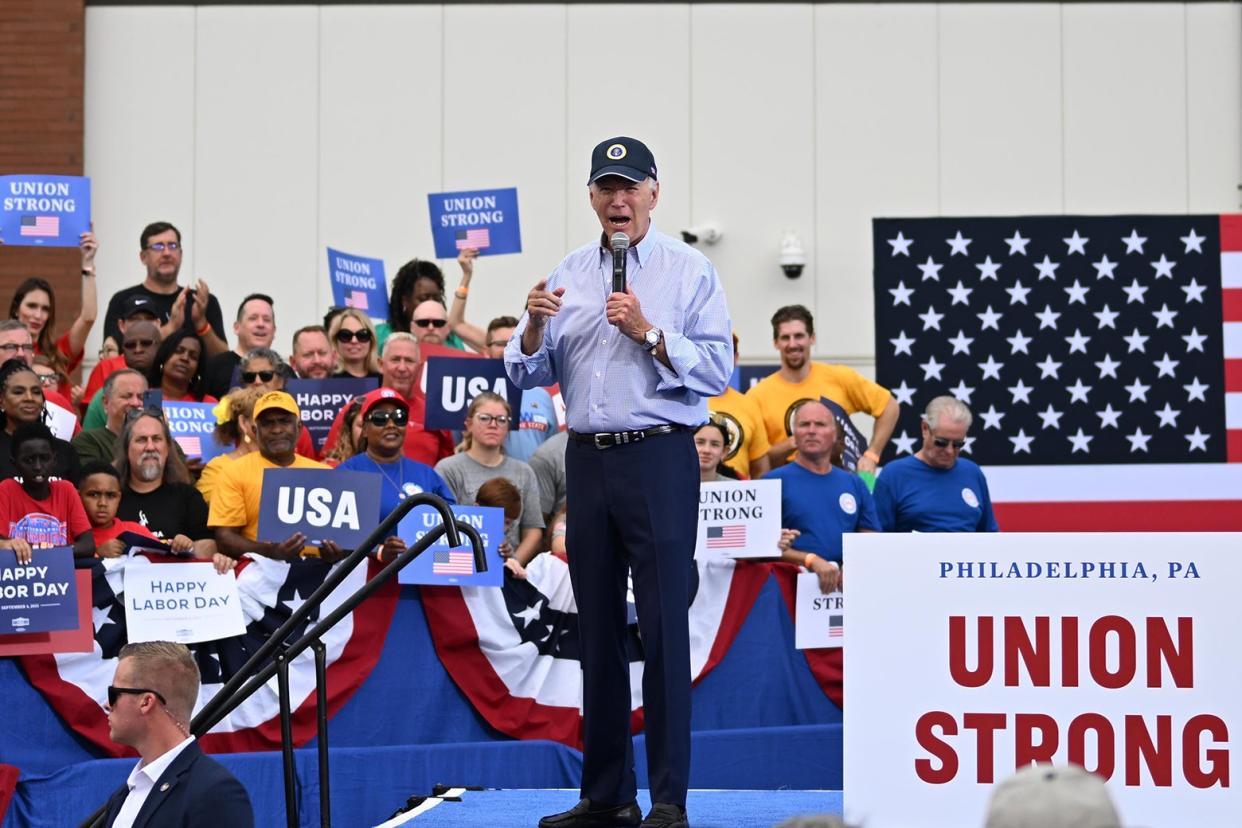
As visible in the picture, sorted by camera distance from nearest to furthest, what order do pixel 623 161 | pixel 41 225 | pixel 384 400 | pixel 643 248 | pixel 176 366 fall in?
pixel 623 161
pixel 643 248
pixel 384 400
pixel 176 366
pixel 41 225

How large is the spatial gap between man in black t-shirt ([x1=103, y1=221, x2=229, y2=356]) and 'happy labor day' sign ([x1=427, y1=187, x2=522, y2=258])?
5.83ft

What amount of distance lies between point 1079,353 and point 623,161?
26.6ft

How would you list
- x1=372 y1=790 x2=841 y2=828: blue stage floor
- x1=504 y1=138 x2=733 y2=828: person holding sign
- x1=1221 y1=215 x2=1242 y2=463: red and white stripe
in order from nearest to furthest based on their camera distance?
x1=504 y1=138 x2=733 y2=828: person holding sign
x1=372 y1=790 x2=841 y2=828: blue stage floor
x1=1221 y1=215 x2=1242 y2=463: red and white stripe

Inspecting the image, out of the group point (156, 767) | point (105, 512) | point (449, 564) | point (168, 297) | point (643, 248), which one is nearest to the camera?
point (156, 767)

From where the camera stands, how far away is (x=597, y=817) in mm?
6125

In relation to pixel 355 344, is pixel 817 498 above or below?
below

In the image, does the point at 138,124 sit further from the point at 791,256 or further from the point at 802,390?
the point at 802,390

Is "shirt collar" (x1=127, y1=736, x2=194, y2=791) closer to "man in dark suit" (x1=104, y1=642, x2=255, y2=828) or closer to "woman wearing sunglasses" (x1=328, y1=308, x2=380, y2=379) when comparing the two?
"man in dark suit" (x1=104, y1=642, x2=255, y2=828)

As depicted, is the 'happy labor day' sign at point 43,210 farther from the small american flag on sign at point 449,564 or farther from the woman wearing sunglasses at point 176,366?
the small american flag on sign at point 449,564

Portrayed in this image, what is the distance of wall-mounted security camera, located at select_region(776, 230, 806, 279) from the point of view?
707 inches

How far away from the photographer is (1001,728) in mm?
5738

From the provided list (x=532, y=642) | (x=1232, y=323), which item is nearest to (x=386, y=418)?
(x=532, y=642)

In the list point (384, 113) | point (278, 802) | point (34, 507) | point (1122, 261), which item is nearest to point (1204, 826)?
point (278, 802)

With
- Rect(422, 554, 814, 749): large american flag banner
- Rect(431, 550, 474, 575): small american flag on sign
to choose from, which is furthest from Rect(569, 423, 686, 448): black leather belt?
Rect(422, 554, 814, 749): large american flag banner
